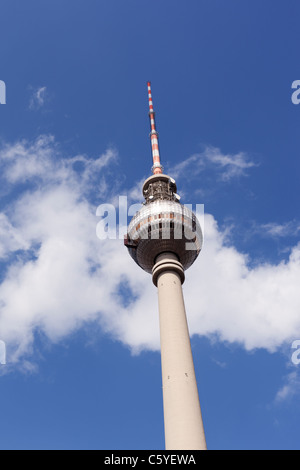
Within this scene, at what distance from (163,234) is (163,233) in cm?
14

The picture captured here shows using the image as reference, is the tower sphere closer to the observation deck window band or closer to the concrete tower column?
the observation deck window band

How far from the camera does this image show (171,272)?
5250 centimetres

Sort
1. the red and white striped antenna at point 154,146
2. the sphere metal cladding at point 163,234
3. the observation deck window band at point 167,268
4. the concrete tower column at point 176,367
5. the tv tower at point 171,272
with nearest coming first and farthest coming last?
the concrete tower column at point 176,367 → the tv tower at point 171,272 → the observation deck window band at point 167,268 → the sphere metal cladding at point 163,234 → the red and white striped antenna at point 154,146

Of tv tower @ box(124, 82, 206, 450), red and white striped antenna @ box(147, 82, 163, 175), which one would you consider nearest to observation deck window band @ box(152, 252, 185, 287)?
tv tower @ box(124, 82, 206, 450)

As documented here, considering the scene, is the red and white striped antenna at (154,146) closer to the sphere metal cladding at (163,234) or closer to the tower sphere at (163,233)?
the tower sphere at (163,233)

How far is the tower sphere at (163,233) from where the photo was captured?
5600 centimetres

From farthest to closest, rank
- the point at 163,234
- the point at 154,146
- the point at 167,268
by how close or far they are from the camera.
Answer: the point at 154,146 < the point at 163,234 < the point at 167,268

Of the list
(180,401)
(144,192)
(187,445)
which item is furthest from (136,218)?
(187,445)

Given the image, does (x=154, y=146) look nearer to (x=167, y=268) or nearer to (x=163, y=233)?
(x=163, y=233)

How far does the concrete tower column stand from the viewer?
125 feet

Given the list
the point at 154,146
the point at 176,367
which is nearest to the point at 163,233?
the point at 176,367

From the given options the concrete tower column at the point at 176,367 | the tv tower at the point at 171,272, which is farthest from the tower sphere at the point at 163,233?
the concrete tower column at the point at 176,367
